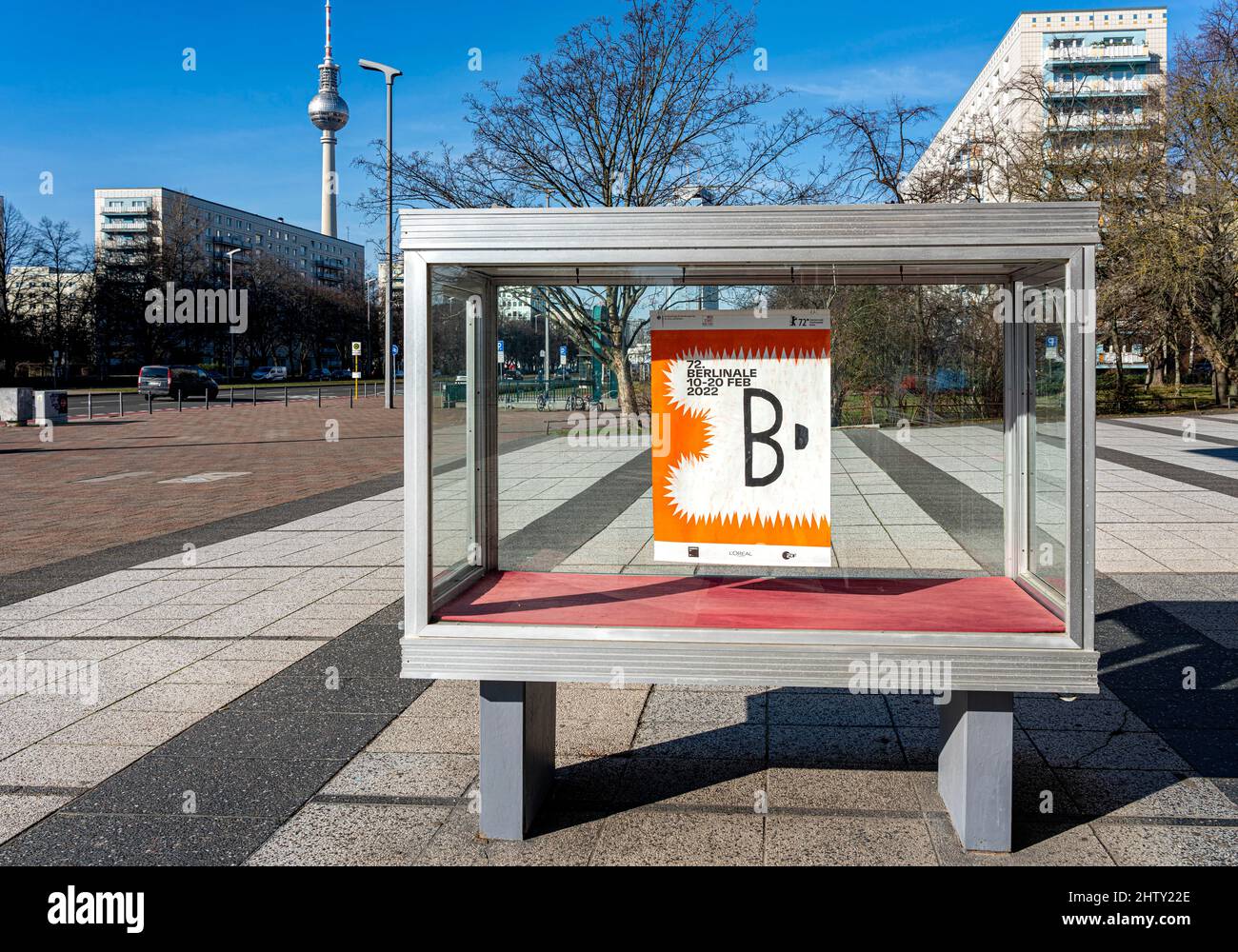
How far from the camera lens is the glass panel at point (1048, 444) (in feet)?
12.7

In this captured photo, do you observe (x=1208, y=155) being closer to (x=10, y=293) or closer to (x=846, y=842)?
(x=846, y=842)

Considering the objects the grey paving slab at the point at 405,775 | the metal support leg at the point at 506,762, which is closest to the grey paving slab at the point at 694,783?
the metal support leg at the point at 506,762

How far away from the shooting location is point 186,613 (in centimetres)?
748

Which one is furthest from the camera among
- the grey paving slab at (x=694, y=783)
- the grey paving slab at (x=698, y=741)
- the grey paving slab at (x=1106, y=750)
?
the grey paving slab at (x=698, y=741)

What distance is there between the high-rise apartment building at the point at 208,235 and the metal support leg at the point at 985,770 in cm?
8168

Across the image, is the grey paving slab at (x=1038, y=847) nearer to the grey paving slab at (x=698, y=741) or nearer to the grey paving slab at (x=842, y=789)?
the grey paving slab at (x=842, y=789)

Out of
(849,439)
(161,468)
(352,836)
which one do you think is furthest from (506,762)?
(161,468)

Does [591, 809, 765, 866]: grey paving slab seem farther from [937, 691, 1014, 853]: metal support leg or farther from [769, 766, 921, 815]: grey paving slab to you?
[937, 691, 1014, 853]: metal support leg

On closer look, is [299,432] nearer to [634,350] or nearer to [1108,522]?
[1108,522]

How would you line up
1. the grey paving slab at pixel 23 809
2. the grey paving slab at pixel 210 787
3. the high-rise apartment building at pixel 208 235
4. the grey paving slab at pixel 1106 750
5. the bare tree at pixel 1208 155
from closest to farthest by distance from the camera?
the grey paving slab at pixel 23 809, the grey paving slab at pixel 210 787, the grey paving slab at pixel 1106 750, the bare tree at pixel 1208 155, the high-rise apartment building at pixel 208 235

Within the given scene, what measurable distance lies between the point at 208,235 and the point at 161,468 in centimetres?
10022

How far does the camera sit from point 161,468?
1886 centimetres

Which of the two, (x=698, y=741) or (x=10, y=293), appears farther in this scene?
(x=10, y=293)
